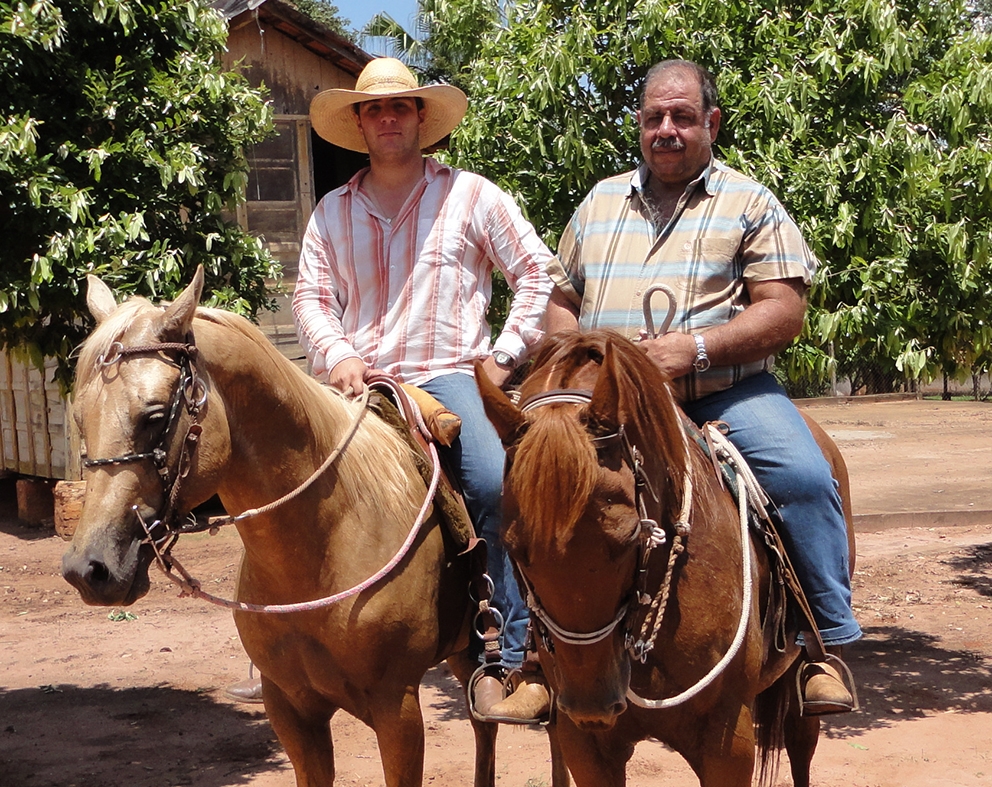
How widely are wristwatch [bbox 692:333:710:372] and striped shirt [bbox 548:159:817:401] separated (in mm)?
237

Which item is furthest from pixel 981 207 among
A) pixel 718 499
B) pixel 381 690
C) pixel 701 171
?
pixel 381 690

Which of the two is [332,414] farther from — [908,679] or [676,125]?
[908,679]

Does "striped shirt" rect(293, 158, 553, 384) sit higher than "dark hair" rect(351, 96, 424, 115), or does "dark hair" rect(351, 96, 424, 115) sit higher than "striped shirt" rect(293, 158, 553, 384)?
"dark hair" rect(351, 96, 424, 115)

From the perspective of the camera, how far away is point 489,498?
4047 millimetres

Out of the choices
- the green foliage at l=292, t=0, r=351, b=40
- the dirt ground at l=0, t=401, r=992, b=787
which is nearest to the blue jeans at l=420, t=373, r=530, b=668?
the dirt ground at l=0, t=401, r=992, b=787

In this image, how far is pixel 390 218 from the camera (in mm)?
4383

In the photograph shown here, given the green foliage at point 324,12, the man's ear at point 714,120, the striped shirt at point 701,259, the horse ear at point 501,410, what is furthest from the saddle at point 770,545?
the green foliage at point 324,12

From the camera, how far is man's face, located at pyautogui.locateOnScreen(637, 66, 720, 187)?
12.2 ft

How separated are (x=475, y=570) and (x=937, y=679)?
405 cm

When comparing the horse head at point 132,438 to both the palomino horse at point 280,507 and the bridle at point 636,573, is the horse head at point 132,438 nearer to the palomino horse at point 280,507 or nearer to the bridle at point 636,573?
the palomino horse at point 280,507

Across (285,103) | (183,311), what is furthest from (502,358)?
(285,103)

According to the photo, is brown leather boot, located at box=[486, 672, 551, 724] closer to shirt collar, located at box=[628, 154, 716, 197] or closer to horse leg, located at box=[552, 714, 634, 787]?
horse leg, located at box=[552, 714, 634, 787]

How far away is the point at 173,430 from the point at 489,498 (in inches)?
56.3

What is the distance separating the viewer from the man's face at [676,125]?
3721mm
